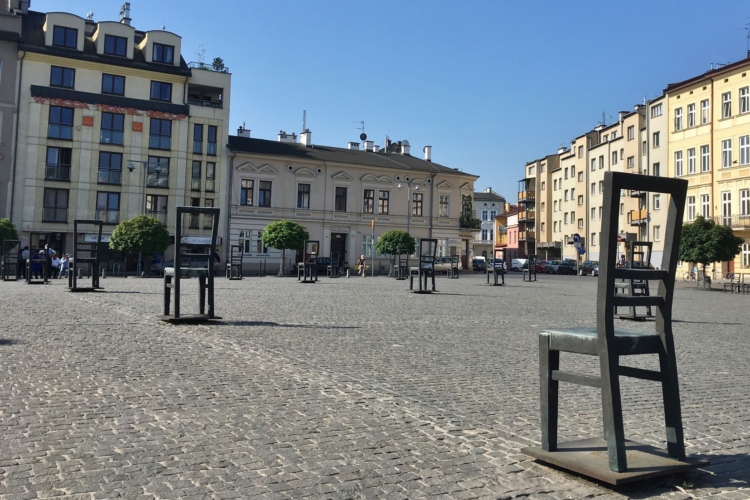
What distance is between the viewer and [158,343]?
8664mm

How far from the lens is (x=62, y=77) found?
4866 centimetres

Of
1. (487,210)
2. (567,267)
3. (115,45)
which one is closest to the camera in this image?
(115,45)

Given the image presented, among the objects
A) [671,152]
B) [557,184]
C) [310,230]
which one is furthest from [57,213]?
[557,184]

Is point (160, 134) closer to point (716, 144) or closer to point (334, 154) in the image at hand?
point (334, 154)

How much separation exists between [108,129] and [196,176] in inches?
286

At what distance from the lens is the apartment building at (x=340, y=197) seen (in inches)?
2189

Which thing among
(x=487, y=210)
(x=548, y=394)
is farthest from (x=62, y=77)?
→ (x=487, y=210)

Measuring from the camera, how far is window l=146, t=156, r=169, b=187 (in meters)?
51.3

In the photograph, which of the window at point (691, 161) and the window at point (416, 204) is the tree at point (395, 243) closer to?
the window at point (416, 204)

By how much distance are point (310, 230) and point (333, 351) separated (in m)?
50.3

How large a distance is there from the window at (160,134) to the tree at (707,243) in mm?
37348

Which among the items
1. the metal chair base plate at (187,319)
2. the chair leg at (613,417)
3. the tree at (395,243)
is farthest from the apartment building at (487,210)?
the chair leg at (613,417)

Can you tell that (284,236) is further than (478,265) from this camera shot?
No

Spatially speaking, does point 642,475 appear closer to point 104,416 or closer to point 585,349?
point 585,349
